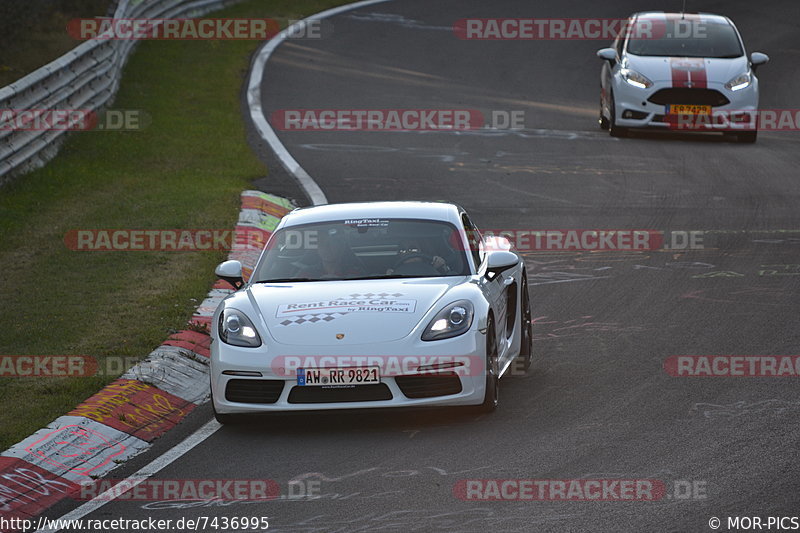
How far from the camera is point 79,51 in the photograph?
1962 cm

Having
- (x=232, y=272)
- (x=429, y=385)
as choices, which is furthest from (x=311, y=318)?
(x=232, y=272)

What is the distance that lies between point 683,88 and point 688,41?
1.48 m

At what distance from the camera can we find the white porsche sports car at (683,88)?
67.9ft

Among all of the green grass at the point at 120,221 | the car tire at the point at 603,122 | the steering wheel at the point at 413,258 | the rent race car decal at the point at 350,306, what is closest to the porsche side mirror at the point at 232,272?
the rent race car decal at the point at 350,306

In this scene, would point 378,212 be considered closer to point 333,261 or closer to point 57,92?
point 333,261

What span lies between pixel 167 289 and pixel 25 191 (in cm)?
502

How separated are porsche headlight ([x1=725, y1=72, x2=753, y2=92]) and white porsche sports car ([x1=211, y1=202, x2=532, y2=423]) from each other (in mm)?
11693

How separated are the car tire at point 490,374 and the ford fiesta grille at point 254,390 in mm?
1269

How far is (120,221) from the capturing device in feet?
49.1

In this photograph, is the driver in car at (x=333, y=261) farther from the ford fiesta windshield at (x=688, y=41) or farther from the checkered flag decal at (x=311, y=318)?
the ford fiesta windshield at (x=688, y=41)

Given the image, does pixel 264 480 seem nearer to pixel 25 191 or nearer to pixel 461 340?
pixel 461 340

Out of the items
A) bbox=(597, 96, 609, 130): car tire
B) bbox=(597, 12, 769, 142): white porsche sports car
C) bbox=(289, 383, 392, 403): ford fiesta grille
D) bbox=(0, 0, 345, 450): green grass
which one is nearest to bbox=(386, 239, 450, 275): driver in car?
bbox=(289, 383, 392, 403): ford fiesta grille

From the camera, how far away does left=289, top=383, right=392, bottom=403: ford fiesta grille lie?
844 centimetres

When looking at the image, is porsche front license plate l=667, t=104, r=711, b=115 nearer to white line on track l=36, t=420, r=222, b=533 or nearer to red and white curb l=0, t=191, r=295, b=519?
red and white curb l=0, t=191, r=295, b=519
